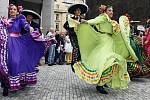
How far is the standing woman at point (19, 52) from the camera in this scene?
26.3 feet

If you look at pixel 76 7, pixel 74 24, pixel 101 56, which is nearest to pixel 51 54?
pixel 76 7

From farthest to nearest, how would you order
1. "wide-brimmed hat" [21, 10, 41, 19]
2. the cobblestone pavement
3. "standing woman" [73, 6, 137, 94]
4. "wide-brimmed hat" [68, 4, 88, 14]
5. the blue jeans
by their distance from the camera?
1. the blue jeans
2. "wide-brimmed hat" [21, 10, 41, 19]
3. "wide-brimmed hat" [68, 4, 88, 14]
4. "standing woman" [73, 6, 137, 94]
5. the cobblestone pavement

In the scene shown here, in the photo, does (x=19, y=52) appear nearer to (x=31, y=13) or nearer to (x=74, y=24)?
(x=74, y=24)

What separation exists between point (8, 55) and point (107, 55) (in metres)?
1.91

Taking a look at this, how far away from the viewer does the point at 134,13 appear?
37.0 metres

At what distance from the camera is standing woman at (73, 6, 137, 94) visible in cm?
829

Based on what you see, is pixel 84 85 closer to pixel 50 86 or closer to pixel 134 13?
pixel 50 86

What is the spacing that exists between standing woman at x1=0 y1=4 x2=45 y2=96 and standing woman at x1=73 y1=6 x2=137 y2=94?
2.87 ft

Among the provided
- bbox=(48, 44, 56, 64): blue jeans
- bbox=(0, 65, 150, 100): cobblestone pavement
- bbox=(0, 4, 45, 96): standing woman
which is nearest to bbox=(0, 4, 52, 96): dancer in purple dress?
bbox=(0, 4, 45, 96): standing woman

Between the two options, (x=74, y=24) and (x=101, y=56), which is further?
(x=74, y=24)

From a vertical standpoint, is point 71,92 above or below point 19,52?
below

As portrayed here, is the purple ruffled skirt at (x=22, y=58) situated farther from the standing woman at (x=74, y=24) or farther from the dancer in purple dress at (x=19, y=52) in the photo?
the standing woman at (x=74, y=24)

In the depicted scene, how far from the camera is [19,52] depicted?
823 centimetres

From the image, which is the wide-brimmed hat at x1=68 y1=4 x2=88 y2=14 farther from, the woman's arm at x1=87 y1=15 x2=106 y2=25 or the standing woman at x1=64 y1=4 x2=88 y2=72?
the woman's arm at x1=87 y1=15 x2=106 y2=25
